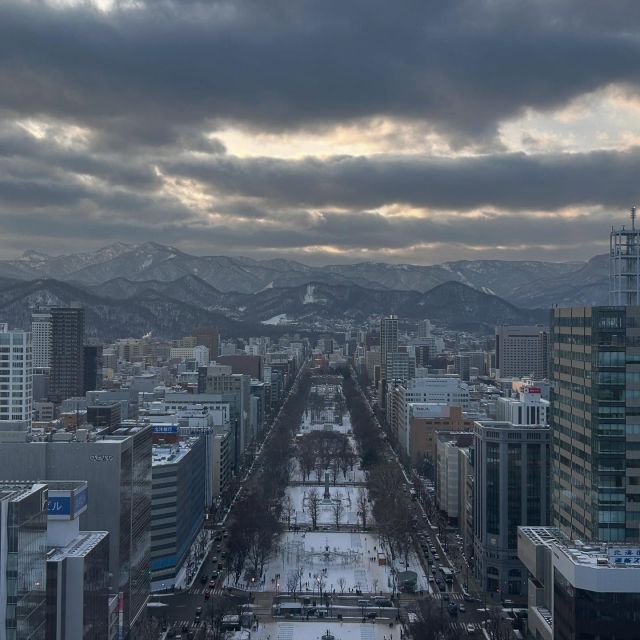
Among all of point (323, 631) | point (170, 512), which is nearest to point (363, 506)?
point (170, 512)

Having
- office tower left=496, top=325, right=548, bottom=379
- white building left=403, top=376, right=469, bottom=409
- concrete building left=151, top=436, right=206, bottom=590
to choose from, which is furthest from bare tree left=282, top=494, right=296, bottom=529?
office tower left=496, top=325, right=548, bottom=379

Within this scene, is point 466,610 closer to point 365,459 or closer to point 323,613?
point 323,613

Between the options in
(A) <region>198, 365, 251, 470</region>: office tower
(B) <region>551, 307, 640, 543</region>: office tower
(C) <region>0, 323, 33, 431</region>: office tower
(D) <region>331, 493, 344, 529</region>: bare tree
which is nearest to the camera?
(B) <region>551, 307, 640, 543</region>: office tower

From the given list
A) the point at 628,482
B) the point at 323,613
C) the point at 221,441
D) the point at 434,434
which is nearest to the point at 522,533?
the point at 628,482

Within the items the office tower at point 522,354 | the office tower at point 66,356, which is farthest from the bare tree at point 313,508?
→ the office tower at point 522,354

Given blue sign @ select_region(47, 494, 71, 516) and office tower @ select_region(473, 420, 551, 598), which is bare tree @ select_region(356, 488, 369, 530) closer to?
office tower @ select_region(473, 420, 551, 598)

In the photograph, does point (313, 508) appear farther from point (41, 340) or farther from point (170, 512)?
point (41, 340)
